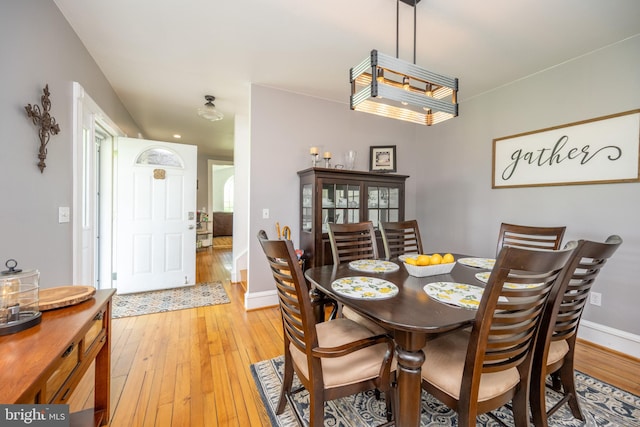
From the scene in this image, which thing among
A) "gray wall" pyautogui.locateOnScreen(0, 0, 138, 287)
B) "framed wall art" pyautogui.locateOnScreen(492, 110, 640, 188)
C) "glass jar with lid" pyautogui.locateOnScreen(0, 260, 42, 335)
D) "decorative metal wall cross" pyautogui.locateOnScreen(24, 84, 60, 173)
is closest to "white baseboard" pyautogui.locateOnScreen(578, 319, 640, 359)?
"framed wall art" pyautogui.locateOnScreen(492, 110, 640, 188)

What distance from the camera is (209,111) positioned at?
3256 mm

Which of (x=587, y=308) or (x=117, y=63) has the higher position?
(x=117, y=63)

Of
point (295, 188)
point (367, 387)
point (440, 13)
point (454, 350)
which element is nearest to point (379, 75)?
point (440, 13)

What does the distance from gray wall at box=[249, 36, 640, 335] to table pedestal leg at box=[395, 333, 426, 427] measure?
2.24 m

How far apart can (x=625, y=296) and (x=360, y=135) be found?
2977mm

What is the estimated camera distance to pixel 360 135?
3.63 metres

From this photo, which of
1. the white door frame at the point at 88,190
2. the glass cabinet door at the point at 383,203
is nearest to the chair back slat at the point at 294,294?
the white door frame at the point at 88,190

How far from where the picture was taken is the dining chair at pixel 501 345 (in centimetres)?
91

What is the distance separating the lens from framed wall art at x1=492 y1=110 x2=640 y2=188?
83.9 inches

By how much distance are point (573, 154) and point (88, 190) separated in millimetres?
4490

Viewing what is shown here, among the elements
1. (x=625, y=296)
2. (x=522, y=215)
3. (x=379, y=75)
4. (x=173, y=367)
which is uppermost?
(x=379, y=75)

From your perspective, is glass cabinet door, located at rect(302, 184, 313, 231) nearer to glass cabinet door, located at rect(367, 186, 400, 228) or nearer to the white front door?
glass cabinet door, located at rect(367, 186, 400, 228)

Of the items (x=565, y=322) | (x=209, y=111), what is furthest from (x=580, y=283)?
(x=209, y=111)

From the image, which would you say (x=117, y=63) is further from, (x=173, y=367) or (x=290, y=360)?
(x=290, y=360)
